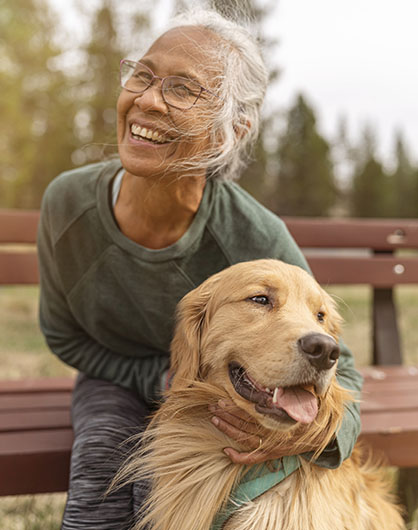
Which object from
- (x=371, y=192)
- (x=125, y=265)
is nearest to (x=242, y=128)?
(x=125, y=265)

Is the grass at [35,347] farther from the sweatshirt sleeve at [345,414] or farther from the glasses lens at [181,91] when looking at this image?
the glasses lens at [181,91]

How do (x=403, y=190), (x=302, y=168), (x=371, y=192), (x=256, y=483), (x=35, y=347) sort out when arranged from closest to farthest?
(x=256, y=483), (x=35, y=347), (x=302, y=168), (x=371, y=192), (x=403, y=190)

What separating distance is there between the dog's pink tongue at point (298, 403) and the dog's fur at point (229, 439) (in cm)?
3

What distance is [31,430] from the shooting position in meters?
2.11

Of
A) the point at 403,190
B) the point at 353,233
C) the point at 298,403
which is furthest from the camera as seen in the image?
the point at 403,190

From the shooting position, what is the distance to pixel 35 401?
241 cm

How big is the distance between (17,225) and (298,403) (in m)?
1.97

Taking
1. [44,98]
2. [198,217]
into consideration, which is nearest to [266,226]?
[198,217]

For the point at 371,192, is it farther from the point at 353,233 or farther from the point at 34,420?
the point at 34,420

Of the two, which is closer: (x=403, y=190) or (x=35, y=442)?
(x=35, y=442)

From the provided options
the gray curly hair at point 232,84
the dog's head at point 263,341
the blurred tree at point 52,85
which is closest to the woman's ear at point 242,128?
the gray curly hair at point 232,84

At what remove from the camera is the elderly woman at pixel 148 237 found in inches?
67.7

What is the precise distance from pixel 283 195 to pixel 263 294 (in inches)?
1038

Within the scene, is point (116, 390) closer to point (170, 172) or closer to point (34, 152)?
point (170, 172)
